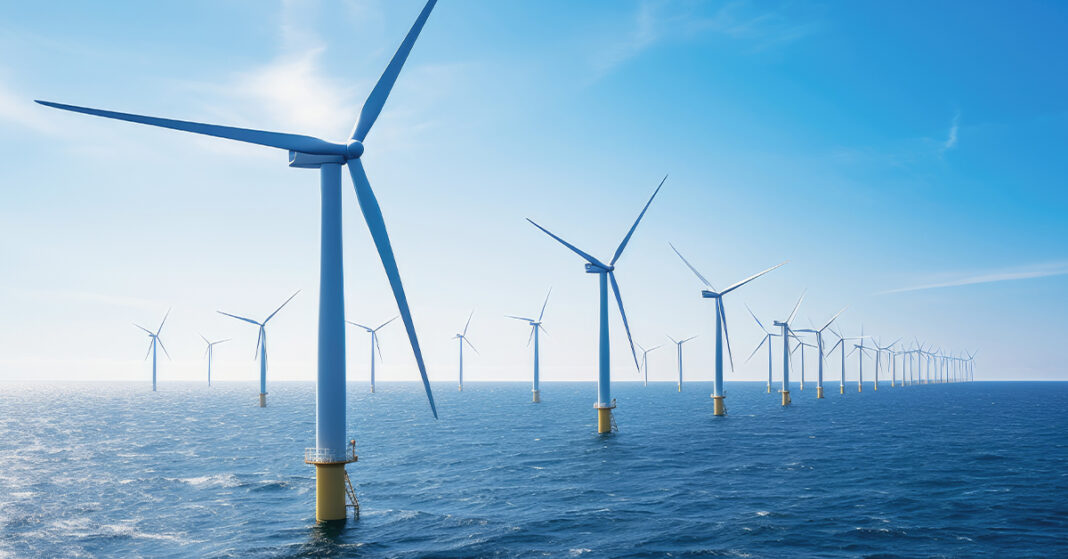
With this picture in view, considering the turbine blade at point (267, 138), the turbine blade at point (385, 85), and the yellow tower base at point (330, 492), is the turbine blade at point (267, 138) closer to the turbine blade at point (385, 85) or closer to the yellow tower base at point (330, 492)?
the turbine blade at point (385, 85)

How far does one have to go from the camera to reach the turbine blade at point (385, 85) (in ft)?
154

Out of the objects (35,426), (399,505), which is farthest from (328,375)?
(35,426)

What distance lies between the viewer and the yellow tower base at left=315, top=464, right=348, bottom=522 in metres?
42.9

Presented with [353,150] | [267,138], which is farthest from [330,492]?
[267,138]

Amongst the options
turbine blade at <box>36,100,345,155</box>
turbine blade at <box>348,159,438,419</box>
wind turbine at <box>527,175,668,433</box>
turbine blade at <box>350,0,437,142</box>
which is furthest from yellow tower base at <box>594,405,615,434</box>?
turbine blade at <box>36,100,345,155</box>

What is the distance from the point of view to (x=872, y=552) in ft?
130

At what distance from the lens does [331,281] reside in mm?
42156

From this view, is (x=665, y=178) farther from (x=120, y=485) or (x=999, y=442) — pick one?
(x=120, y=485)

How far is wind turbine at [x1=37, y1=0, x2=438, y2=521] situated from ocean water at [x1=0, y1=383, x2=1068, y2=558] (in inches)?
179

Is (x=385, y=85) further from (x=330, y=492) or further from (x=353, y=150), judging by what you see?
(x=330, y=492)

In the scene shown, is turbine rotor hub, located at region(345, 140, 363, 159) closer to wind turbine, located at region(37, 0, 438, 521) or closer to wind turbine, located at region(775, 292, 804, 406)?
wind turbine, located at region(37, 0, 438, 521)

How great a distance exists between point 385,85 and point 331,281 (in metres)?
15.6

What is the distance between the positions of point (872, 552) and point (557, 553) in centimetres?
1845

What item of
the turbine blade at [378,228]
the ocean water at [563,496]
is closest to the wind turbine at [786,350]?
the ocean water at [563,496]
